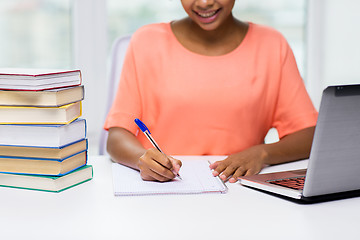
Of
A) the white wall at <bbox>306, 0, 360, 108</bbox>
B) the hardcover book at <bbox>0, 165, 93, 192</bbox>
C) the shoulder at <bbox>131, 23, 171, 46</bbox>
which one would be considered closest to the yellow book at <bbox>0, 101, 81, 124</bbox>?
the hardcover book at <bbox>0, 165, 93, 192</bbox>

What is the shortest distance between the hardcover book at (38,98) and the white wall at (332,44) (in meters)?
1.61

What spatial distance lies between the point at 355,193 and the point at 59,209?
1.76 ft

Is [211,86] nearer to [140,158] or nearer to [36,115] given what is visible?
[140,158]

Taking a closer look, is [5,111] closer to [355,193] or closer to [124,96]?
[124,96]

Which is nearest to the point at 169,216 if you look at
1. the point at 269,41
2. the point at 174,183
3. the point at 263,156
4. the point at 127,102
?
the point at 174,183

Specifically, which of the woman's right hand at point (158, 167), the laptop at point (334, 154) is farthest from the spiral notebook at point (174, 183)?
the laptop at point (334, 154)

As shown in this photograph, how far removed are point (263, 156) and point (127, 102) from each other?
0.45 metres

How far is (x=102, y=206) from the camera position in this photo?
0.86 m

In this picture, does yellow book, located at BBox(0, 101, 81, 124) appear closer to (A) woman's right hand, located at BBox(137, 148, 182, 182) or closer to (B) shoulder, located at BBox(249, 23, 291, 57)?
(A) woman's right hand, located at BBox(137, 148, 182, 182)

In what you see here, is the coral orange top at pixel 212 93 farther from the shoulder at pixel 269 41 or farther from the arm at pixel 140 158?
the arm at pixel 140 158

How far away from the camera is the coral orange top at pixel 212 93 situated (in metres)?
1.46

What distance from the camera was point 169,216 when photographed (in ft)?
2.65

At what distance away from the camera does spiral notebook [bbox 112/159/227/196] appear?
93cm

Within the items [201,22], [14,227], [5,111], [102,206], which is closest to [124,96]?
[201,22]
